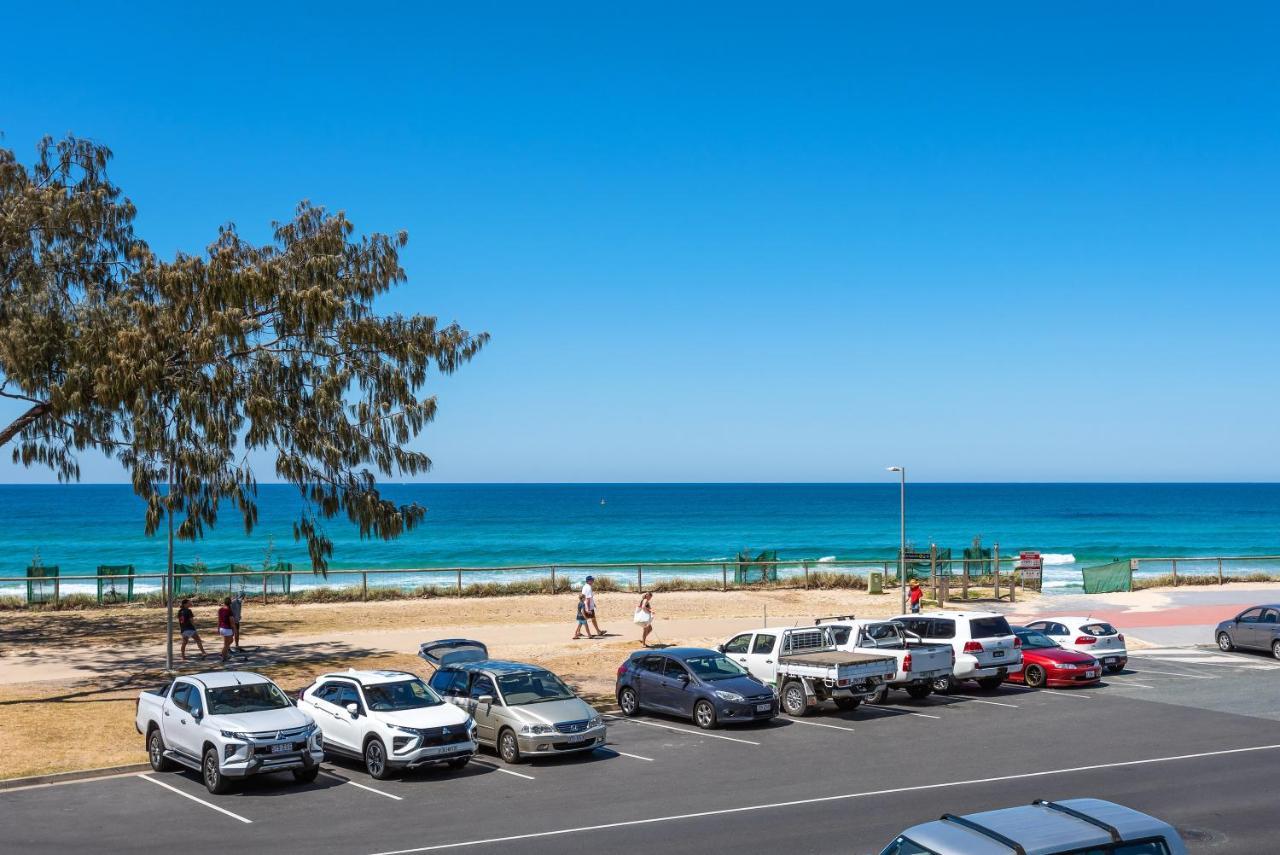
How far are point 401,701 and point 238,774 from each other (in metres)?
2.93

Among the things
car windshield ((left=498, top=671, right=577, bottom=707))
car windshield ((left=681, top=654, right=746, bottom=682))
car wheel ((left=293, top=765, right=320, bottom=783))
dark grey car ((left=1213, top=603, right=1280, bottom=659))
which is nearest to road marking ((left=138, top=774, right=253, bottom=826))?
car wheel ((left=293, top=765, right=320, bottom=783))

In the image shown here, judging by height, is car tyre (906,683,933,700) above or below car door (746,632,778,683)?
below

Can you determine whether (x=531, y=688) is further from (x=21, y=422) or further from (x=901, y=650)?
(x=21, y=422)

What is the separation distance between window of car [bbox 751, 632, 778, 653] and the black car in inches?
61.6

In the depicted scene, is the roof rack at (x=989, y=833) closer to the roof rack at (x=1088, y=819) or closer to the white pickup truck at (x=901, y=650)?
the roof rack at (x=1088, y=819)

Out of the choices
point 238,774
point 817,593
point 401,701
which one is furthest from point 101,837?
point 817,593

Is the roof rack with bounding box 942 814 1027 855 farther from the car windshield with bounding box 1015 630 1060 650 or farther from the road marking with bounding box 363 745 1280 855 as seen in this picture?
the car windshield with bounding box 1015 630 1060 650

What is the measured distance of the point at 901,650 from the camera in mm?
24781

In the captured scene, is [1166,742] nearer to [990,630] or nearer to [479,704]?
[990,630]

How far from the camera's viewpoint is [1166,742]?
20062 millimetres

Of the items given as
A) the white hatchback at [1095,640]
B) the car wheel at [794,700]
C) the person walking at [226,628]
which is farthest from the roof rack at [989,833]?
the person walking at [226,628]

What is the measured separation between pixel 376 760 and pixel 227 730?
2350 millimetres

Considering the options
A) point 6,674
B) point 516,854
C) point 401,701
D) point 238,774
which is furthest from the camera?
point 6,674

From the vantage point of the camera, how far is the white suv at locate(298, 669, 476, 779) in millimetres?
17875
